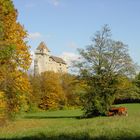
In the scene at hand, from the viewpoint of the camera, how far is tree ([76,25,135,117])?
52.8 metres

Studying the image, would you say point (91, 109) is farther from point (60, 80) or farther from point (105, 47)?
point (60, 80)

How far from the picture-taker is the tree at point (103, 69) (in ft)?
173

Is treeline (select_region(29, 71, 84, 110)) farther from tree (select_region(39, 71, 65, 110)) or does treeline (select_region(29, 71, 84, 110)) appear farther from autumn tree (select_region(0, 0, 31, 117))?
autumn tree (select_region(0, 0, 31, 117))

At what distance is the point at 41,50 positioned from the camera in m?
192

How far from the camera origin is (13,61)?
106 ft

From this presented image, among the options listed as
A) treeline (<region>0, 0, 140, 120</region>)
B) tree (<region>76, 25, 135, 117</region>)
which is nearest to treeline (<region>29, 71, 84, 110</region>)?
treeline (<region>0, 0, 140, 120</region>)

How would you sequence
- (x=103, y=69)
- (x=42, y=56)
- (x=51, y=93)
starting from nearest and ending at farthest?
(x=103, y=69), (x=51, y=93), (x=42, y=56)

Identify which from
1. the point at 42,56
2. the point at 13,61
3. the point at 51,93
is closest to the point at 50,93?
the point at 51,93

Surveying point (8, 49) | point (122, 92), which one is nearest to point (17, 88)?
point (8, 49)

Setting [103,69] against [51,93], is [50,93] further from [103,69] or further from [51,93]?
[103,69]

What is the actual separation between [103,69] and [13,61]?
2308 cm

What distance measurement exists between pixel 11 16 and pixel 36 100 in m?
74.1

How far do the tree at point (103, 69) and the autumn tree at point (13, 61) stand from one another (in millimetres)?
20824

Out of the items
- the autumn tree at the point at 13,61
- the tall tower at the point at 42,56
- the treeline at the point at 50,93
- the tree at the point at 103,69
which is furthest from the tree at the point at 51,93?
the autumn tree at the point at 13,61
